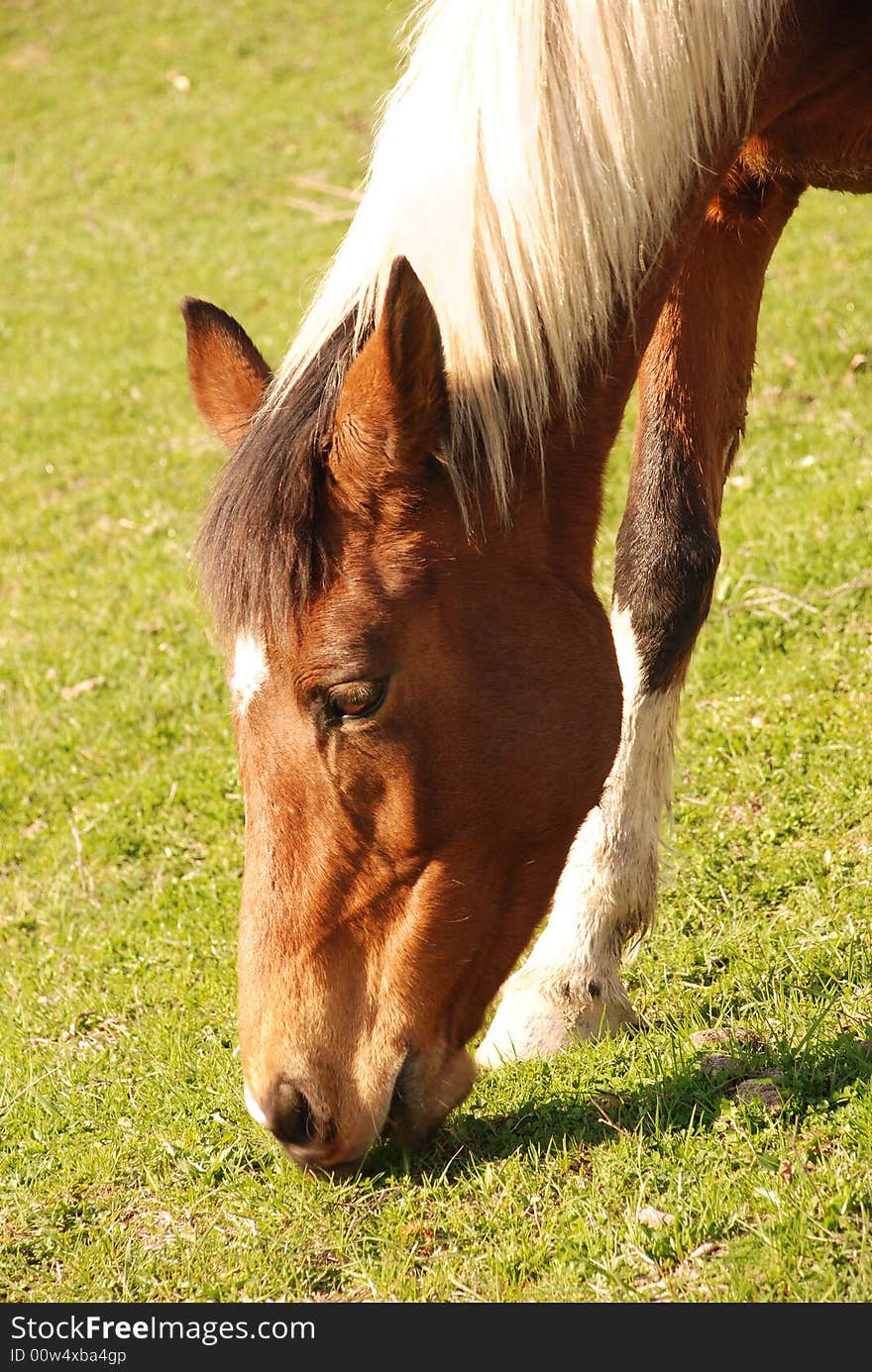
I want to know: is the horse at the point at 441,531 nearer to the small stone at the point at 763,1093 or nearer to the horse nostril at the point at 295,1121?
the horse nostril at the point at 295,1121

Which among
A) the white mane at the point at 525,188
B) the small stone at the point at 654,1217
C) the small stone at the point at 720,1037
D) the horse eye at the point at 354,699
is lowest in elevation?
the small stone at the point at 654,1217

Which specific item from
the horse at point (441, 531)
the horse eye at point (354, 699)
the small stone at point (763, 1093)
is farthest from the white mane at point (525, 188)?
the small stone at point (763, 1093)

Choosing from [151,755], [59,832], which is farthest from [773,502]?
[59,832]

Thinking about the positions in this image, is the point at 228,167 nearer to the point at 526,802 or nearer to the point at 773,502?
the point at 773,502

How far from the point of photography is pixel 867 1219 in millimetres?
2625

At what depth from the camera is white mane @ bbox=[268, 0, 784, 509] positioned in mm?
2750

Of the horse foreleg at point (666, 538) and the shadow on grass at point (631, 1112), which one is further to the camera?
the horse foreleg at point (666, 538)

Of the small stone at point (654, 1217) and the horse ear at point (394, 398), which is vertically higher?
the horse ear at point (394, 398)

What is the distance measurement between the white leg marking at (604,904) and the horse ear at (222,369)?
125 centimetres

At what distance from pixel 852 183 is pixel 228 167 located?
44.2 ft

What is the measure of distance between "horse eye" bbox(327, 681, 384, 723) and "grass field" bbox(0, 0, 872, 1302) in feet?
3.50

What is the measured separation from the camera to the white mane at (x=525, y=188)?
275 centimetres

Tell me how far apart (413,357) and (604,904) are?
1.67 m

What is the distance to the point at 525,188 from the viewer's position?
109 inches
